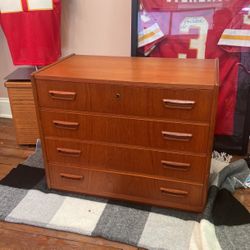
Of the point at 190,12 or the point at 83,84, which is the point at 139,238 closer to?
the point at 83,84

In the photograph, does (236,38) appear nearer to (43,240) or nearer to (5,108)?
(43,240)

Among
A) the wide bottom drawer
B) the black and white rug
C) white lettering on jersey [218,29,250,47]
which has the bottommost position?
the black and white rug

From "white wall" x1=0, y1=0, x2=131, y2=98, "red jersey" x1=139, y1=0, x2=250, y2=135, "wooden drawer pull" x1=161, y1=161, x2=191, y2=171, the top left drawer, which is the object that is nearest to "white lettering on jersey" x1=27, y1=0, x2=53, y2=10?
"white wall" x1=0, y1=0, x2=131, y2=98

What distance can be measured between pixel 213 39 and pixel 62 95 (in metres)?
0.93

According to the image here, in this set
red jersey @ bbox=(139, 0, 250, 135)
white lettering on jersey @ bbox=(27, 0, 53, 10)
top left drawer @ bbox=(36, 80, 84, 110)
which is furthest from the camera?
white lettering on jersey @ bbox=(27, 0, 53, 10)

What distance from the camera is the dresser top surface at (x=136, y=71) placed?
1253 mm

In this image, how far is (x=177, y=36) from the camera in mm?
1783

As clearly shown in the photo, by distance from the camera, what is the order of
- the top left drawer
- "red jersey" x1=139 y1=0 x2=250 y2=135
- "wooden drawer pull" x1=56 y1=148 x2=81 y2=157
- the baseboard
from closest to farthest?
the top left drawer < "wooden drawer pull" x1=56 y1=148 x2=81 y2=157 < "red jersey" x1=139 y1=0 x2=250 y2=135 < the baseboard

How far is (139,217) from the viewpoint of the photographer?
1430 millimetres

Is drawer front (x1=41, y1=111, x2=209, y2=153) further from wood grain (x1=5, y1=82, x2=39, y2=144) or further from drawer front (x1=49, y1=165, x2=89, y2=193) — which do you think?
wood grain (x1=5, y1=82, x2=39, y2=144)

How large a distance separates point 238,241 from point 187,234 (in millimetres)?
207

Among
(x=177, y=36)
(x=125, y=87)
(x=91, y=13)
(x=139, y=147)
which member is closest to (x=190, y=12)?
(x=177, y=36)

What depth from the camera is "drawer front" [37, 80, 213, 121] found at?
3.99 feet

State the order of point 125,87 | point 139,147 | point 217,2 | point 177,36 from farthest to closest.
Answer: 1. point 177,36
2. point 217,2
3. point 139,147
4. point 125,87
